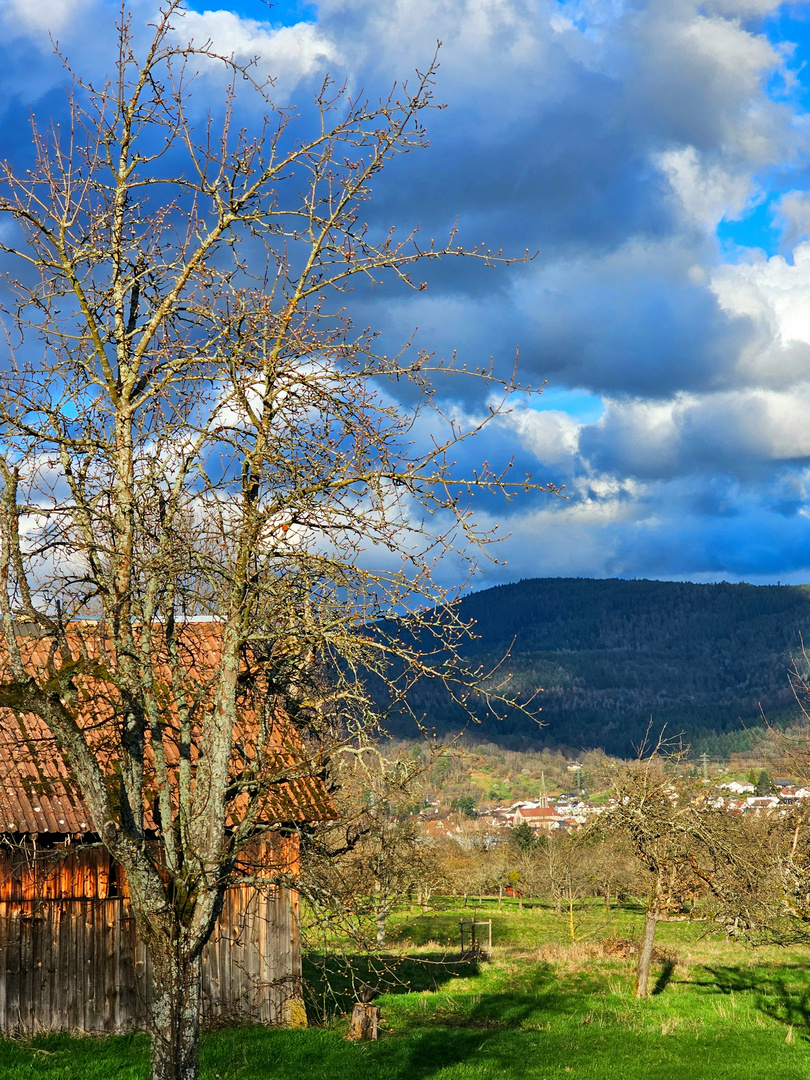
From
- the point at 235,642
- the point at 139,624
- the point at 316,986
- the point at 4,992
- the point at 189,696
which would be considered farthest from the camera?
the point at 316,986

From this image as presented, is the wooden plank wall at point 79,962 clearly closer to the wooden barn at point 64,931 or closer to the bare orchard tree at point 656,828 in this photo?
the wooden barn at point 64,931

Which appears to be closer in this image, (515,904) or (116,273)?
(116,273)

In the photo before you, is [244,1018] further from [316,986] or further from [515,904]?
[515,904]

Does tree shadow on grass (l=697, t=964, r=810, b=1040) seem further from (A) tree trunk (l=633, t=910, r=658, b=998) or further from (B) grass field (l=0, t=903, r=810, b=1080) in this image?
(A) tree trunk (l=633, t=910, r=658, b=998)

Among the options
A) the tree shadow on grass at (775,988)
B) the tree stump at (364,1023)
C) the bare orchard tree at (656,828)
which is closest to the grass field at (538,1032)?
the tree shadow on grass at (775,988)

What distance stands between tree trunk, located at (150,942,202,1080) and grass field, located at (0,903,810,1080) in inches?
60.1

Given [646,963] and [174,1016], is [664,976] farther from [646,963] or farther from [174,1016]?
[174,1016]

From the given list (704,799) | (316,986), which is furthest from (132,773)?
(704,799)

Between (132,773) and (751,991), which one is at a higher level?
(132,773)

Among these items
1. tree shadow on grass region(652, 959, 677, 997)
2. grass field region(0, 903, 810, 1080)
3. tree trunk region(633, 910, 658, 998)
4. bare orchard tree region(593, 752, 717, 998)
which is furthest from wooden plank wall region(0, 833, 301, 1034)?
tree shadow on grass region(652, 959, 677, 997)

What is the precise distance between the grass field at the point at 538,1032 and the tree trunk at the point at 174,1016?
5.01 feet

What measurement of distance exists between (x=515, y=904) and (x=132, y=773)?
6016 centimetres

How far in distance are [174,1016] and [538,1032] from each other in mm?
13772

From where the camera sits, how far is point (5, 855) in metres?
13.8
